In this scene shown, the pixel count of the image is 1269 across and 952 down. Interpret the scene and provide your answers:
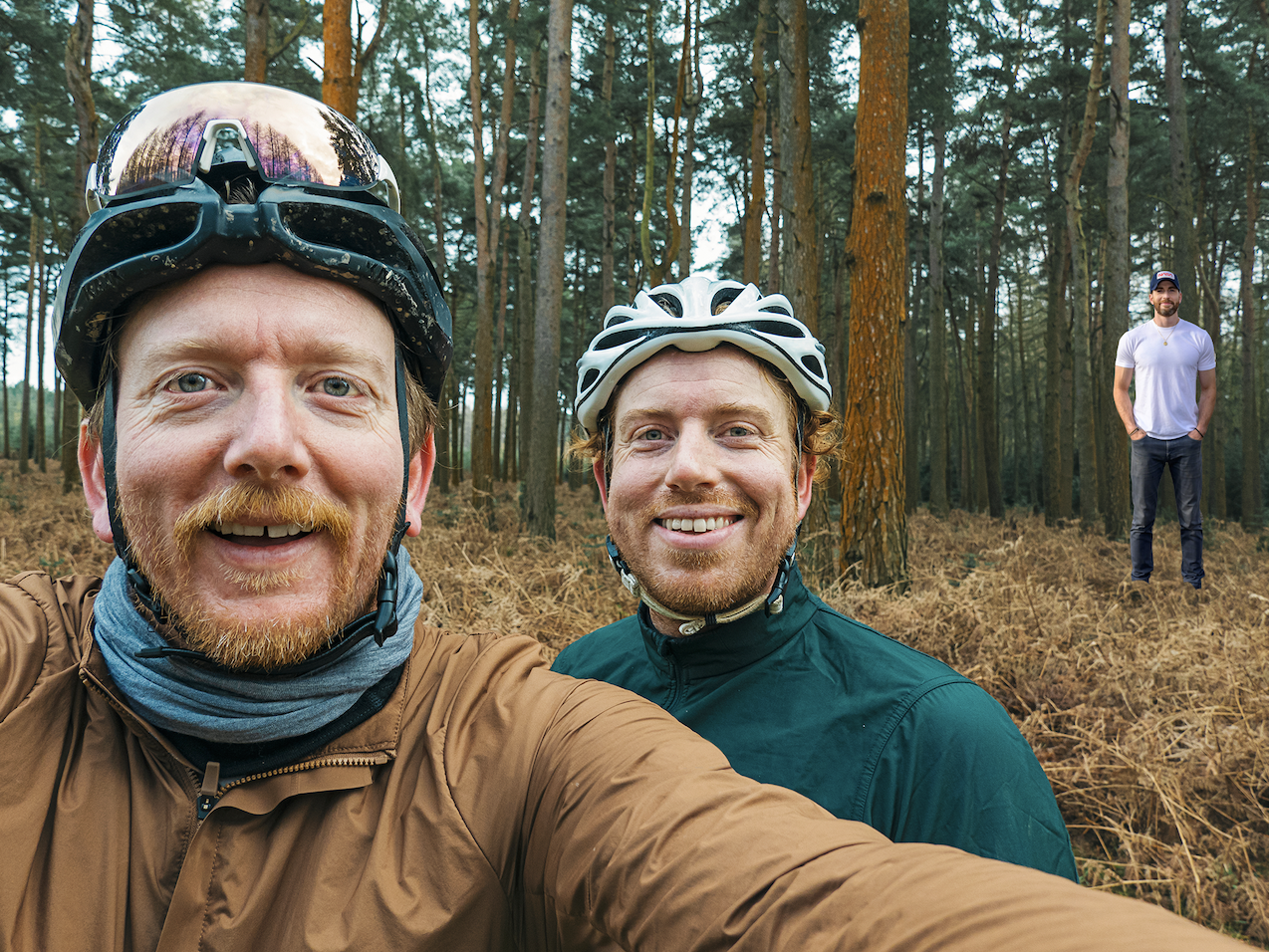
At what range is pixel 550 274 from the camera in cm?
1130

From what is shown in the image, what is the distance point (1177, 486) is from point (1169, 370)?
109 centimetres

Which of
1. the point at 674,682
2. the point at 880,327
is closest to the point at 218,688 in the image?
the point at 674,682

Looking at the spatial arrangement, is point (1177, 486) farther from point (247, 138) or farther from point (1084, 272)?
point (1084, 272)

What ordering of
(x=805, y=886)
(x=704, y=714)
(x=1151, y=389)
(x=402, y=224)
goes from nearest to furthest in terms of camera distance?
(x=805, y=886), (x=402, y=224), (x=704, y=714), (x=1151, y=389)

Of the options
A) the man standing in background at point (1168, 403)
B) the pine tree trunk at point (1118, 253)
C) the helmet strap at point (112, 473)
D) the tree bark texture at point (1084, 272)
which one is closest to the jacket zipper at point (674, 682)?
the helmet strap at point (112, 473)

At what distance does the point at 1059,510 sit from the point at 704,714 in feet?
48.2

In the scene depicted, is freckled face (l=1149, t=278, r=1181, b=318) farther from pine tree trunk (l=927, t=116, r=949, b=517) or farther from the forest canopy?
pine tree trunk (l=927, t=116, r=949, b=517)

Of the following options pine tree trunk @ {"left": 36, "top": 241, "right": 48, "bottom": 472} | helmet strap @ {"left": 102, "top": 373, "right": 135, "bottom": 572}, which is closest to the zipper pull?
helmet strap @ {"left": 102, "top": 373, "right": 135, "bottom": 572}

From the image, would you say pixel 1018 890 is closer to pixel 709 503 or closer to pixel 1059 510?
pixel 709 503

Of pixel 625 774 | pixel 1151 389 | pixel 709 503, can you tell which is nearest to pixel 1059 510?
pixel 1151 389

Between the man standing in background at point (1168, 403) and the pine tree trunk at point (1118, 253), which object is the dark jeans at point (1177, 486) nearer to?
the man standing in background at point (1168, 403)

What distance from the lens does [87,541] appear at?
8992 millimetres

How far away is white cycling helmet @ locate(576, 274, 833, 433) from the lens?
2.37 metres

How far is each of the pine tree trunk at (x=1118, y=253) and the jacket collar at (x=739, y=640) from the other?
1106cm
